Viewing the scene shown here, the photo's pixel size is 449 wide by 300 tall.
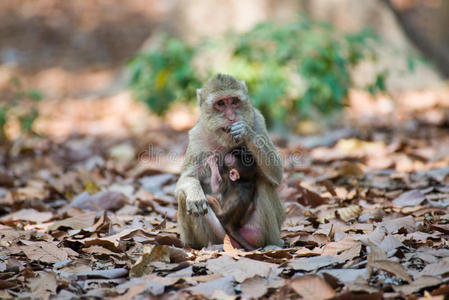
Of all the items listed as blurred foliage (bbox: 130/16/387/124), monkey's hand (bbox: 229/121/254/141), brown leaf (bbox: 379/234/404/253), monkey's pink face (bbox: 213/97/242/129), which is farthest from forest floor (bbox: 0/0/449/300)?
monkey's pink face (bbox: 213/97/242/129)

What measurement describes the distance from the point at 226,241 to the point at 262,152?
759 mm

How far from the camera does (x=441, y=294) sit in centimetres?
327

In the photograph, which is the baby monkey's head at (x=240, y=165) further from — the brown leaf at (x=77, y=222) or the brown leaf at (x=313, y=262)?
the brown leaf at (x=77, y=222)

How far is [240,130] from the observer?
173 inches

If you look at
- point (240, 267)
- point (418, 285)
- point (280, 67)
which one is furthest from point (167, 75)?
point (418, 285)

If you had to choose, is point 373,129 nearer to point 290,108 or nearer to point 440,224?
point 290,108

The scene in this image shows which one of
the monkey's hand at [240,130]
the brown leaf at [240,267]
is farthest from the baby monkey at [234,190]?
the brown leaf at [240,267]

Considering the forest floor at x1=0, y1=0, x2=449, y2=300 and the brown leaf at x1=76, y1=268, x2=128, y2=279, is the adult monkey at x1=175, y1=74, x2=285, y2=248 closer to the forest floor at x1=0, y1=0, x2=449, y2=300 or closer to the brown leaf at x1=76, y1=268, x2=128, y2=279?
the forest floor at x1=0, y1=0, x2=449, y2=300

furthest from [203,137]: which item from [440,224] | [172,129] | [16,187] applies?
[172,129]

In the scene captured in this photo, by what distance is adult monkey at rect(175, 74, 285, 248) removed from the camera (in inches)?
177

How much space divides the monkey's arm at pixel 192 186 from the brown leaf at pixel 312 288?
121 centimetres

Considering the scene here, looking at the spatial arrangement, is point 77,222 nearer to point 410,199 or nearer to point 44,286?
point 44,286

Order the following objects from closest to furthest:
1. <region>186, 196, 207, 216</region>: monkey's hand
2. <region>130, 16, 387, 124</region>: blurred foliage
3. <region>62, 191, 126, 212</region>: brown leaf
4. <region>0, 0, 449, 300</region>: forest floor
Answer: <region>0, 0, 449, 300</region>: forest floor, <region>186, 196, 207, 216</region>: monkey's hand, <region>62, 191, 126, 212</region>: brown leaf, <region>130, 16, 387, 124</region>: blurred foliage

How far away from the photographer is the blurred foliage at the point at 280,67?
9.04 metres
